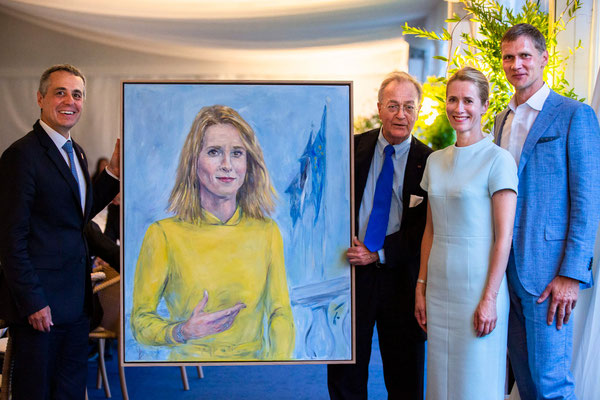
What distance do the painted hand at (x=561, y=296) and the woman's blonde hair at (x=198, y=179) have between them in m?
1.15

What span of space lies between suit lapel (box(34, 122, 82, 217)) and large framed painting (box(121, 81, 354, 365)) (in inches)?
7.8

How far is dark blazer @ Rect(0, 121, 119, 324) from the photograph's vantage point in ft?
7.75

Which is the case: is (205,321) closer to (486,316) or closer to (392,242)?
(392,242)

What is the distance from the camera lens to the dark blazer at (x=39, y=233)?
2361 mm

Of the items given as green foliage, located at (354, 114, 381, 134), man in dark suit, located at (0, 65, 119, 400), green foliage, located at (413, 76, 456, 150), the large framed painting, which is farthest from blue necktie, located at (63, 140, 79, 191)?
green foliage, located at (354, 114, 381, 134)

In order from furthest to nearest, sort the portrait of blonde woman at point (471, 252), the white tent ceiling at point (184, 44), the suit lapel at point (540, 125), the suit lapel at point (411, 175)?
the white tent ceiling at point (184, 44) → the suit lapel at point (411, 175) → the suit lapel at point (540, 125) → the portrait of blonde woman at point (471, 252)

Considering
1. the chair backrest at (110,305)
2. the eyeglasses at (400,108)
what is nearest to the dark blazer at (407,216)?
the eyeglasses at (400,108)

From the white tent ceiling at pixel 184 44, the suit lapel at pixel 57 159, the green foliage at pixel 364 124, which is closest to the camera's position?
the suit lapel at pixel 57 159

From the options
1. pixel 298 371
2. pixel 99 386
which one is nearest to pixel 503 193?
pixel 298 371

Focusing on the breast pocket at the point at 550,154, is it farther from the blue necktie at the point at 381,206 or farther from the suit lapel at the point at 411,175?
the blue necktie at the point at 381,206

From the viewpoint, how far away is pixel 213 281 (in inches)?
100.0

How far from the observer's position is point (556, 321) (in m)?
2.32

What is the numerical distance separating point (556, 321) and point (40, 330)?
2.01m

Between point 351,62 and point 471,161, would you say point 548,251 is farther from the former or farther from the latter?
point 351,62
